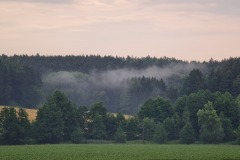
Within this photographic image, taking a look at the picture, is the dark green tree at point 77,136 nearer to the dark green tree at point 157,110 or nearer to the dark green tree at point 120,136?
the dark green tree at point 120,136

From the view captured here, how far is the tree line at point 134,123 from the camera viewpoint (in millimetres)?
116500

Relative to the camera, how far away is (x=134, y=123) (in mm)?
129625

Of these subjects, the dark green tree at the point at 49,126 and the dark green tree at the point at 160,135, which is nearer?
the dark green tree at the point at 49,126

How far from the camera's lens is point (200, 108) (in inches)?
5221

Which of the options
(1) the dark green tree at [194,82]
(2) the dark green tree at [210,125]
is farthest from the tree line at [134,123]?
(1) the dark green tree at [194,82]

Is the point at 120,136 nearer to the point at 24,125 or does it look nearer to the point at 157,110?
the point at 157,110

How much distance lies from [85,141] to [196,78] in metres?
66.5

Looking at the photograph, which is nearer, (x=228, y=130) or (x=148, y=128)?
(x=228, y=130)

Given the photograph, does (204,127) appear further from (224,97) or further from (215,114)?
(224,97)

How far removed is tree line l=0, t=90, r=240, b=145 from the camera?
11650 cm

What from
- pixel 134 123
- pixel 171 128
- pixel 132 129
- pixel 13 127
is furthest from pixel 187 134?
pixel 13 127

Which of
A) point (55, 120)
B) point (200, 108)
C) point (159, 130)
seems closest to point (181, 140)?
point (159, 130)

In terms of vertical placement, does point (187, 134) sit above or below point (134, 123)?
below

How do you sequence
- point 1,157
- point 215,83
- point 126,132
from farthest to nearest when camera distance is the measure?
point 215,83 → point 126,132 → point 1,157
